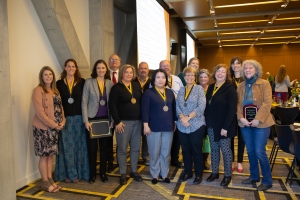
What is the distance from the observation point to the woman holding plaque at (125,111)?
328 centimetres

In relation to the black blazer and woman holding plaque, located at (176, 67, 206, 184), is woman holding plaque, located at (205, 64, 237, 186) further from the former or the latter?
woman holding plaque, located at (176, 67, 206, 184)

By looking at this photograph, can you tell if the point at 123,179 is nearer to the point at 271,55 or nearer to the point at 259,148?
the point at 259,148

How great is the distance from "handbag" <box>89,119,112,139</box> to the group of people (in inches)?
2.5

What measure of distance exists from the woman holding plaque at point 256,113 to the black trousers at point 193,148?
0.53m

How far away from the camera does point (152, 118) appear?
329cm

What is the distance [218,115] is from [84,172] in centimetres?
191

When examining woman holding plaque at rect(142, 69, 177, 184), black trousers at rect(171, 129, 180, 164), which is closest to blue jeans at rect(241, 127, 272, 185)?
woman holding plaque at rect(142, 69, 177, 184)

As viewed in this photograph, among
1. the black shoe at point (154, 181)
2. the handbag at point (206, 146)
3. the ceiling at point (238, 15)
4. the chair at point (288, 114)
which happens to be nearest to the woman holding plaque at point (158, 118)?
the black shoe at point (154, 181)

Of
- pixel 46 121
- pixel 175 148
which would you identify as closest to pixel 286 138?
pixel 175 148

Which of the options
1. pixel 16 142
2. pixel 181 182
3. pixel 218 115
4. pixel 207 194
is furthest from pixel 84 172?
pixel 218 115

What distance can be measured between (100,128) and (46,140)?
2.16 feet

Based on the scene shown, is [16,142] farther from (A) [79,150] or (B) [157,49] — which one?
(B) [157,49]

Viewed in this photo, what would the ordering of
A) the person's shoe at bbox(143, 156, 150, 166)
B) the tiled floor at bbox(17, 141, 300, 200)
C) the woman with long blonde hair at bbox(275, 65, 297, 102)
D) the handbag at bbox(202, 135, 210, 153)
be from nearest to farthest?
the tiled floor at bbox(17, 141, 300, 200), the handbag at bbox(202, 135, 210, 153), the person's shoe at bbox(143, 156, 150, 166), the woman with long blonde hair at bbox(275, 65, 297, 102)

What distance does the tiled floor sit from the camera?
9.86 ft
